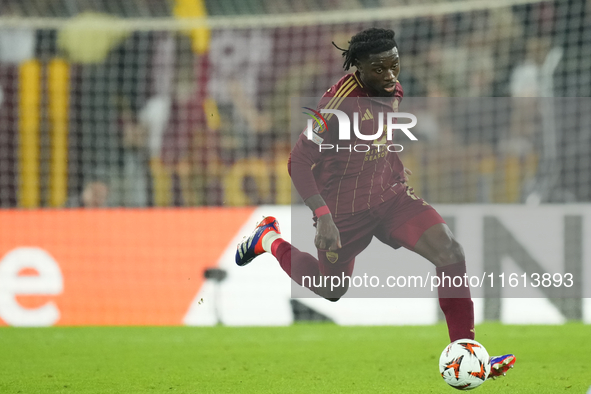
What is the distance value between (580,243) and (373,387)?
12.4ft

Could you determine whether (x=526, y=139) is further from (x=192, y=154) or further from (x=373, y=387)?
(x=373, y=387)

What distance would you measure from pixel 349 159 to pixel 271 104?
243 inches

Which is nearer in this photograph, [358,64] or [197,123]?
[358,64]

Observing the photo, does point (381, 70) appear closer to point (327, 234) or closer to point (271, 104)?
point (327, 234)

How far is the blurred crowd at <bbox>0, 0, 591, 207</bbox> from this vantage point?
919cm

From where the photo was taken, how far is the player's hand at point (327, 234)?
452 centimetres

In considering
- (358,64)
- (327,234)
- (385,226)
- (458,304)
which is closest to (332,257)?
(327,234)

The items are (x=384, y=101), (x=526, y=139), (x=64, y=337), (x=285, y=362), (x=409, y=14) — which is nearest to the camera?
(x=384, y=101)

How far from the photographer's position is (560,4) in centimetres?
1034

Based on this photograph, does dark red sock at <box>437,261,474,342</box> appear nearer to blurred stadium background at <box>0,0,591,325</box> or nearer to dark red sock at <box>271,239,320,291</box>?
dark red sock at <box>271,239,320,291</box>

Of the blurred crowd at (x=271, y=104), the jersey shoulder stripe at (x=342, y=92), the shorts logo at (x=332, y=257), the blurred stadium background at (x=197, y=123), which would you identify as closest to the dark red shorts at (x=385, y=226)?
the shorts logo at (x=332, y=257)

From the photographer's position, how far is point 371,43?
14.2ft

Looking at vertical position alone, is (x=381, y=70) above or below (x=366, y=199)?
above

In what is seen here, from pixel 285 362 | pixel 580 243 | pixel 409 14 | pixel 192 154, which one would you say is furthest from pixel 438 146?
pixel 285 362
